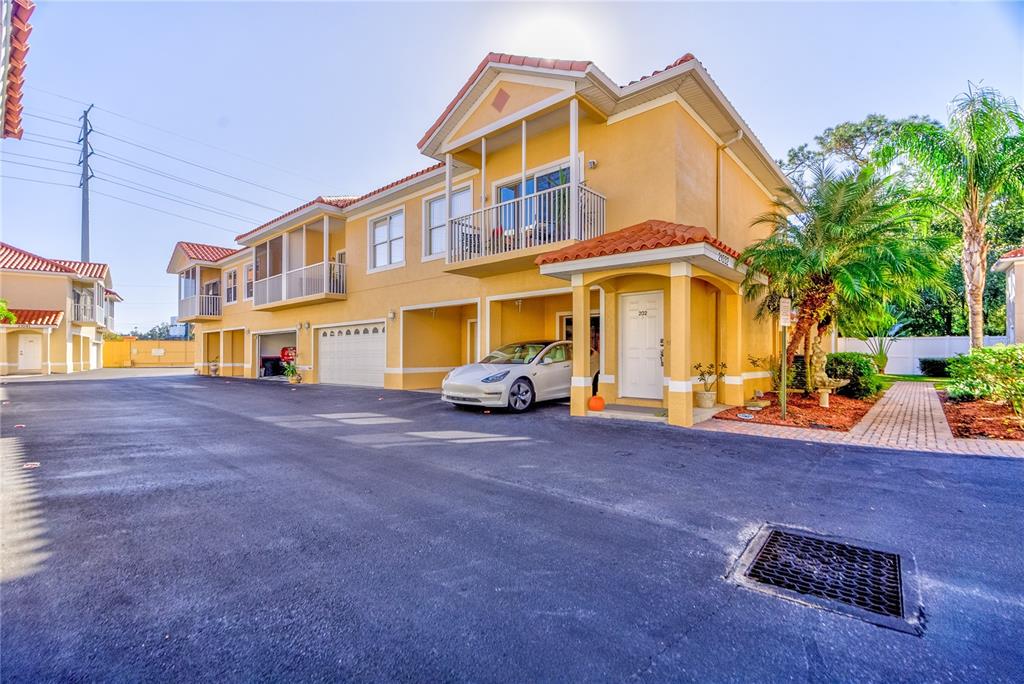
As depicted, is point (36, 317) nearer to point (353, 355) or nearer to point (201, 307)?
point (201, 307)

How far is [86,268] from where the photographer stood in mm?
29109

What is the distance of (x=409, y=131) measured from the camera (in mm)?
18281

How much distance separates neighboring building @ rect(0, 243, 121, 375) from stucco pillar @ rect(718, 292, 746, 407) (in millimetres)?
32928

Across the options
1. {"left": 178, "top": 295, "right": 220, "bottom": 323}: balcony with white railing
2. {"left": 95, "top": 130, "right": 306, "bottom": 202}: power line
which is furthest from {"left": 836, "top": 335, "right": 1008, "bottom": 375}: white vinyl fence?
{"left": 95, "top": 130, "right": 306, "bottom": 202}: power line

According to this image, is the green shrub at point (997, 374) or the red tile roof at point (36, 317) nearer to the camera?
the green shrub at point (997, 374)

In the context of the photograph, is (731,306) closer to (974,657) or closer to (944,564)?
(944,564)

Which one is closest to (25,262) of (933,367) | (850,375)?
(850,375)

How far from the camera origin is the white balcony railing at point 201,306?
79.7 ft

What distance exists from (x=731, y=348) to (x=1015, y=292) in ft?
49.5

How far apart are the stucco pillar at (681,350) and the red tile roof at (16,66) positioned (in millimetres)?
8892

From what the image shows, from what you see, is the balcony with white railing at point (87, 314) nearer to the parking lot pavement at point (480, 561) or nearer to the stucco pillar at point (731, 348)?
the parking lot pavement at point (480, 561)

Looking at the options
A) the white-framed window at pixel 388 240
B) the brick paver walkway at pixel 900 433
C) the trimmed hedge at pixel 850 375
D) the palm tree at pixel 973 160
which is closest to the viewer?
the brick paver walkway at pixel 900 433

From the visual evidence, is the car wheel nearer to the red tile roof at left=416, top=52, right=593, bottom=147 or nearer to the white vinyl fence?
the red tile roof at left=416, top=52, right=593, bottom=147

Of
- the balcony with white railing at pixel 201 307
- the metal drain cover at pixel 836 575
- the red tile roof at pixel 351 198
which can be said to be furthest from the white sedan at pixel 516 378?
the balcony with white railing at pixel 201 307
